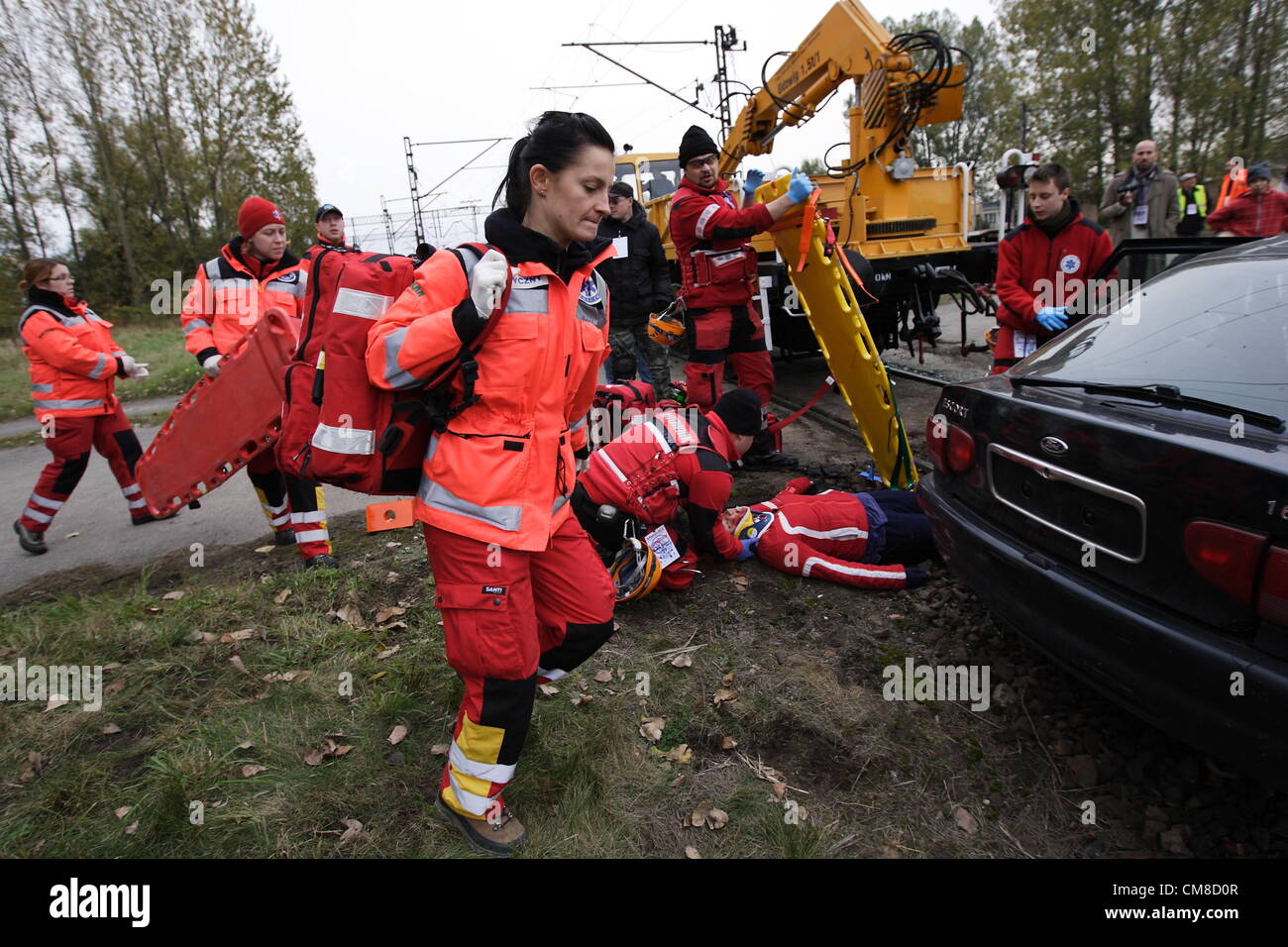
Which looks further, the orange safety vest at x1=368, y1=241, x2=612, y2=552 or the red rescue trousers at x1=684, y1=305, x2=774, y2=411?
the red rescue trousers at x1=684, y1=305, x2=774, y2=411

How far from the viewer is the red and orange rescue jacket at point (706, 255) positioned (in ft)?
16.3

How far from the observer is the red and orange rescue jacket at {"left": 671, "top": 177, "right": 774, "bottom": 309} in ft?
16.3

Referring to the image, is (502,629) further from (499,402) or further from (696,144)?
(696,144)

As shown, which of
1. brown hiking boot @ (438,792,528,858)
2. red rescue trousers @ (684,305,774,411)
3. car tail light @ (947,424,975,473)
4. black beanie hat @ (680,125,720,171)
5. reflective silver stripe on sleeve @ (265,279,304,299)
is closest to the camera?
brown hiking boot @ (438,792,528,858)

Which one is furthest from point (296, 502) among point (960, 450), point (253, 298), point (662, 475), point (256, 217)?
point (960, 450)

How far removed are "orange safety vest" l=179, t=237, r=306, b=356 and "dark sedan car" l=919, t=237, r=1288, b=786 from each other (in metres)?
3.76

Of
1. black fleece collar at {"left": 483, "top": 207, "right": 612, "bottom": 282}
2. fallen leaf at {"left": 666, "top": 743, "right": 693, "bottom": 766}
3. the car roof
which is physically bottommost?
fallen leaf at {"left": 666, "top": 743, "right": 693, "bottom": 766}

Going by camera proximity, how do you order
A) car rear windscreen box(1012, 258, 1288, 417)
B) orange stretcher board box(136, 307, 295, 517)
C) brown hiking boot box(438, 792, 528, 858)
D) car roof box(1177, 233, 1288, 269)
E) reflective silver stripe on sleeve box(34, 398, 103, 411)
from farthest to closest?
reflective silver stripe on sleeve box(34, 398, 103, 411) → orange stretcher board box(136, 307, 295, 517) → car roof box(1177, 233, 1288, 269) → brown hiking boot box(438, 792, 528, 858) → car rear windscreen box(1012, 258, 1288, 417)

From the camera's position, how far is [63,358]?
4684 mm

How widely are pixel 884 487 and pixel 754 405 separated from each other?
56.2 inches

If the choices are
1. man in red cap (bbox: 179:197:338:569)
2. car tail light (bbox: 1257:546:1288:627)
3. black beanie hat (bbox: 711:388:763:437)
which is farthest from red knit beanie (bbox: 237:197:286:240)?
car tail light (bbox: 1257:546:1288:627)

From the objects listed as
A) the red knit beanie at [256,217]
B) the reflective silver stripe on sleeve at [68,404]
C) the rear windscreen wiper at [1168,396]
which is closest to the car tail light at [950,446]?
the rear windscreen wiper at [1168,396]

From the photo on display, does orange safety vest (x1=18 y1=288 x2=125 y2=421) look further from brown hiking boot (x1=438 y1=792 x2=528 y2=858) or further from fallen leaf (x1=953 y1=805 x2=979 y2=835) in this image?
fallen leaf (x1=953 y1=805 x2=979 y2=835)

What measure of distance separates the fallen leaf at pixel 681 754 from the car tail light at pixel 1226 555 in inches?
64.9
